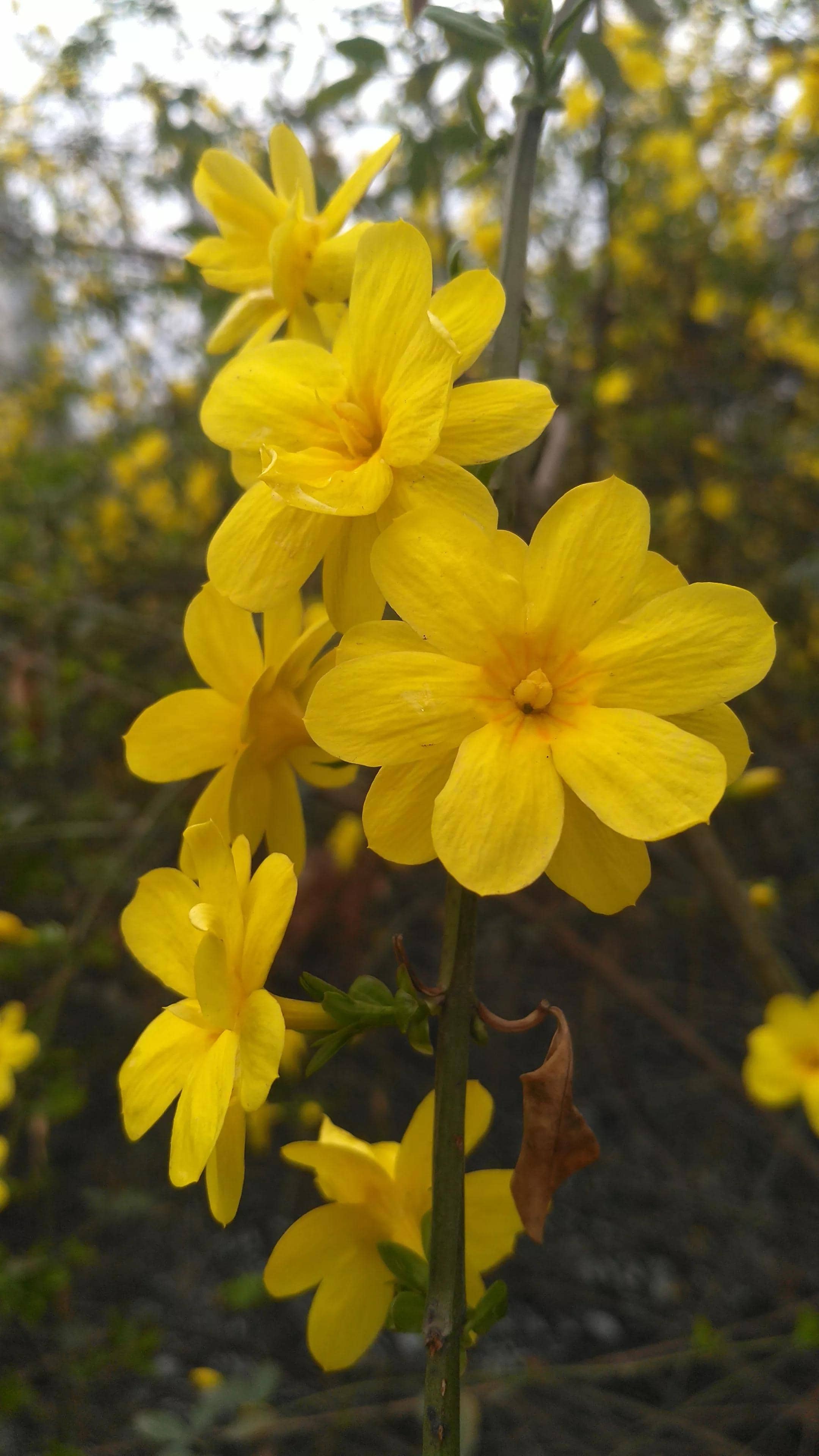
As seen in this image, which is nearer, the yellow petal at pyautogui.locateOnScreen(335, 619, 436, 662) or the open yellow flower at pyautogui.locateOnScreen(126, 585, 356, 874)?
the yellow petal at pyautogui.locateOnScreen(335, 619, 436, 662)

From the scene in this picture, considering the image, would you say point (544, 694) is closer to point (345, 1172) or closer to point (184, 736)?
point (184, 736)

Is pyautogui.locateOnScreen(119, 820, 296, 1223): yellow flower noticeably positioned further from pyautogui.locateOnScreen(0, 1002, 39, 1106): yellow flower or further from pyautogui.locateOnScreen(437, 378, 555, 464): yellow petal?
pyautogui.locateOnScreen(0, 1002, 39, 1106): yellow flower

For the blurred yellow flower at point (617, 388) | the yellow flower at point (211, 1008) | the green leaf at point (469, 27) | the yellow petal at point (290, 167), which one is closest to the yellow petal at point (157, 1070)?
the yellow flower at point (211, 1008)

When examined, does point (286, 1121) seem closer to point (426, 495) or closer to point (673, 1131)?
point (673, 1131)

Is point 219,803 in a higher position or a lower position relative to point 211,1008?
higher

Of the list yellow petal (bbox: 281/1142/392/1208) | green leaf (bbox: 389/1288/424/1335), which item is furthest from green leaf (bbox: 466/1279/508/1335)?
yellow petal (bbox: 281/1142/392/1208)

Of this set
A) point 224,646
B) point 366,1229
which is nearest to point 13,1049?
point 366,1229
